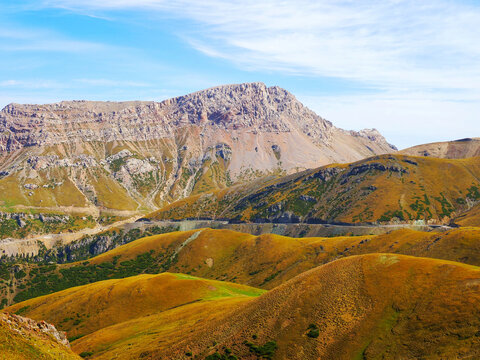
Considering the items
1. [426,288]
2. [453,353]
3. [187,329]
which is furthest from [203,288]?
[453,353]

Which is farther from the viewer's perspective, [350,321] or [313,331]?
[350,321]

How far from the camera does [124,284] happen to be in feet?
472

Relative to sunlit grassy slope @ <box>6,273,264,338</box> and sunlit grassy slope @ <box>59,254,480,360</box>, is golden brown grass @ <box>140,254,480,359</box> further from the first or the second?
sunlit grassy slope @ <box>6,273,264,338</box>

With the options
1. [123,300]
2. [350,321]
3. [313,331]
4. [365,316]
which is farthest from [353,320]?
[123,300]

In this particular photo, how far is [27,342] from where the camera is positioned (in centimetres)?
5066

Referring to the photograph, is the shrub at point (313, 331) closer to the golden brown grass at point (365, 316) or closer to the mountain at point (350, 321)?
the mountain at point (350, 321)

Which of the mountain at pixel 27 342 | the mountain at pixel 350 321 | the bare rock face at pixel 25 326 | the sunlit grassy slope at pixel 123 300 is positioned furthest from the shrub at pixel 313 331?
the sunlit grassy slope at pixel 123 300

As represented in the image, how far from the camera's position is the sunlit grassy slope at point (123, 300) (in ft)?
405

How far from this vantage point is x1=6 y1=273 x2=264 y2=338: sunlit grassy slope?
12344 cm

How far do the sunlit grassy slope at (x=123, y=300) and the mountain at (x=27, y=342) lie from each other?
63727 mm

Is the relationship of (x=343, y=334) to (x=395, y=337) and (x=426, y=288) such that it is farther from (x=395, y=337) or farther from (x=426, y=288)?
(x=426, y=288)

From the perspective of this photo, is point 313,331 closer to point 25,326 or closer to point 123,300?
point 25,326

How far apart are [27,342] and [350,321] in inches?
1800

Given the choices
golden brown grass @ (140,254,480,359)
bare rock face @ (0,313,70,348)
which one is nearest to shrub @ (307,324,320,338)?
golden brown grass @ (140,254,480,359)
